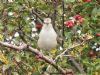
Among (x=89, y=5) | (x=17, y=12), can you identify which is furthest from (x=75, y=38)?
(x=17, y=12)

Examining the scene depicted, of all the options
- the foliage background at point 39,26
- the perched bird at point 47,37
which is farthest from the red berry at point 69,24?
the perched bird at point 47,37

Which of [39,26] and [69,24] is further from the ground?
[69,24]

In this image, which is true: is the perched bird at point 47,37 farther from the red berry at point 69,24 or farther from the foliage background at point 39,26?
the red berry at point 69,24

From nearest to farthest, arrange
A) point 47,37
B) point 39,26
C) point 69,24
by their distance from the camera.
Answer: point 47,37, point 69,24, point 39,26

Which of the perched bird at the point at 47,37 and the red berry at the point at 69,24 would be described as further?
the red berry at the point at 69,24

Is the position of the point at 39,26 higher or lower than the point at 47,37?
lower

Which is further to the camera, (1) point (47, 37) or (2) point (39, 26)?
(2) point (39, 26)

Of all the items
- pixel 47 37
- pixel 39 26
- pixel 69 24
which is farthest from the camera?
pixel 39 26

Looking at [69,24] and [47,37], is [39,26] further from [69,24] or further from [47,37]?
[47,37]

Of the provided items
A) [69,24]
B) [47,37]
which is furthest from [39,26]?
[47,37]

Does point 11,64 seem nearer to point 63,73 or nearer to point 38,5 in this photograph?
point 63,73

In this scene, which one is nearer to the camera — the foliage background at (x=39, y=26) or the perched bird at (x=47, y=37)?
the perched bird at (x=47, y=37)

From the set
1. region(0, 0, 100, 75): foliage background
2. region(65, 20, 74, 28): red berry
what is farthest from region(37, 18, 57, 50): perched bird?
region(65, 20, 74, 28): red berry

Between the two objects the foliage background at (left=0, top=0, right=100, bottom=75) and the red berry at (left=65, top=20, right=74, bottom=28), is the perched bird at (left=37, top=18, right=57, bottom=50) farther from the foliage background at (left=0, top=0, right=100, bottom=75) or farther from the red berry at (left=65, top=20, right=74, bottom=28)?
the red berry at (left=65, top=20, right=74, bottom=28)
